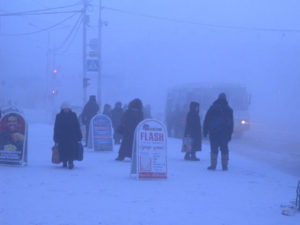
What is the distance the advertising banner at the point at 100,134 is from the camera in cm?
1445

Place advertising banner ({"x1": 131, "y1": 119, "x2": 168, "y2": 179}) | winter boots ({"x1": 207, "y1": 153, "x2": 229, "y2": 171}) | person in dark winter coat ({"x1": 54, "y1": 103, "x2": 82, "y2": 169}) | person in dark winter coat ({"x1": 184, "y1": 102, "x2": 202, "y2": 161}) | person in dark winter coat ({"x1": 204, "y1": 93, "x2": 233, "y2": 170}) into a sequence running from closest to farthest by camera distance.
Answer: advertising banner ({"x1": 131, "y1": 119, "x2": 168, "y2": 179})
person in dark winter coat ({"x1": 54, "y1": 103, "x2": 82, "y2": 169})
person in dark winter coat ({"x1": 204, "y1": 93, "x2": 233, "y2": 170})
winter boots ({"x1": 207, "y1": 153, "x2": 229, "y2": 171})
person in dark winter coat ({"x1": 184, "y1": 102, "x2": 202, "y2": 161})

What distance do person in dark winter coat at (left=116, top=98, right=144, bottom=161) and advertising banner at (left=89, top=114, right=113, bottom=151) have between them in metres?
2.46

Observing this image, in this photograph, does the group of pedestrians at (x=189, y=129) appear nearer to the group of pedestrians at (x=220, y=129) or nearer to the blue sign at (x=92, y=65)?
the group of pedestrians at (x=220, y=129)

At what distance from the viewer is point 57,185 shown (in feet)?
26.7

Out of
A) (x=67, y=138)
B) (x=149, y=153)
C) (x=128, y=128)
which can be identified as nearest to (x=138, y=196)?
(x=149, y=153)

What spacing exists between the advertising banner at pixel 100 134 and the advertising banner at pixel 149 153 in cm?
531

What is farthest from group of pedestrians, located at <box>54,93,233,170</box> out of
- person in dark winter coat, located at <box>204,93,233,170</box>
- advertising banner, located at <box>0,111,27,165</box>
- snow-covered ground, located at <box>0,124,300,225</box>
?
advertising banner, located at <box>0,111,27,165</box>

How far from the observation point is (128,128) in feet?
39.3

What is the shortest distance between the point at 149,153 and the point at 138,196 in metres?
1.82

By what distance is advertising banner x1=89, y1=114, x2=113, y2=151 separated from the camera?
1445 centimetres

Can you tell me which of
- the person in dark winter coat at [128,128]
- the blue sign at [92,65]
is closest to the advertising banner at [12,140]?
the person in dark winter coat at [128,128]

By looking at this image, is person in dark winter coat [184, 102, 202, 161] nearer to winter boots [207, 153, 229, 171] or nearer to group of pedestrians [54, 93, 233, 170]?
group of pedestrians [54, 93, 233, 170]

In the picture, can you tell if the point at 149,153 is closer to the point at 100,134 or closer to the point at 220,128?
the point at 220,128

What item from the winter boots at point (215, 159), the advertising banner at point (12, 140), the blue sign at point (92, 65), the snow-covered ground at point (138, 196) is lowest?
the snow-covered ground at point (138, 196)
